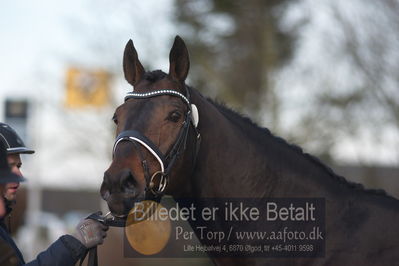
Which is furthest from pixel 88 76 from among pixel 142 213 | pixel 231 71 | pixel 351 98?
pixel 142 213

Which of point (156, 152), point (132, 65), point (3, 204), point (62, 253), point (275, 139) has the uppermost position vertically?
point (132, 65)

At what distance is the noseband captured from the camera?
3945 millimetres

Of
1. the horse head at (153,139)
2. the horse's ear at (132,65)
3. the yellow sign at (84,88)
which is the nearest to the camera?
the horse head at (153,139)

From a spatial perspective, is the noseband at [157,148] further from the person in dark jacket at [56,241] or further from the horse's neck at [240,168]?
the person in dark jacket at [56,241]

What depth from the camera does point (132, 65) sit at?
4.40 meters

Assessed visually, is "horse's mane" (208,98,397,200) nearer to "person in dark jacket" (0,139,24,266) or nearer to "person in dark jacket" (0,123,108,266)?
"person in dark jacket" (0,123,108,266)

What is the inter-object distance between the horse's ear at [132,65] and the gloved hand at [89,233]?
1029mm

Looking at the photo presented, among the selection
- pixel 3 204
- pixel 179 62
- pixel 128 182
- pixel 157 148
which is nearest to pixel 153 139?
pixel 157 148

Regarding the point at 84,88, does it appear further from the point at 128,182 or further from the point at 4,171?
the point at 128,182

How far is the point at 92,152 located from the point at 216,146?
824 inches

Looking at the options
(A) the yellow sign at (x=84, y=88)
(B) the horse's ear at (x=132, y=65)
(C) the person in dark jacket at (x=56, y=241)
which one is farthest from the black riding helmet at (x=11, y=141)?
(A) the yellow sign at (x=84, y=88)

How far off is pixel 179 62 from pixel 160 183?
855 millimetres

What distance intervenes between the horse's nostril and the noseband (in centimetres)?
10

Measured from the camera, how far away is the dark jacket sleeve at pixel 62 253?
149 inches
